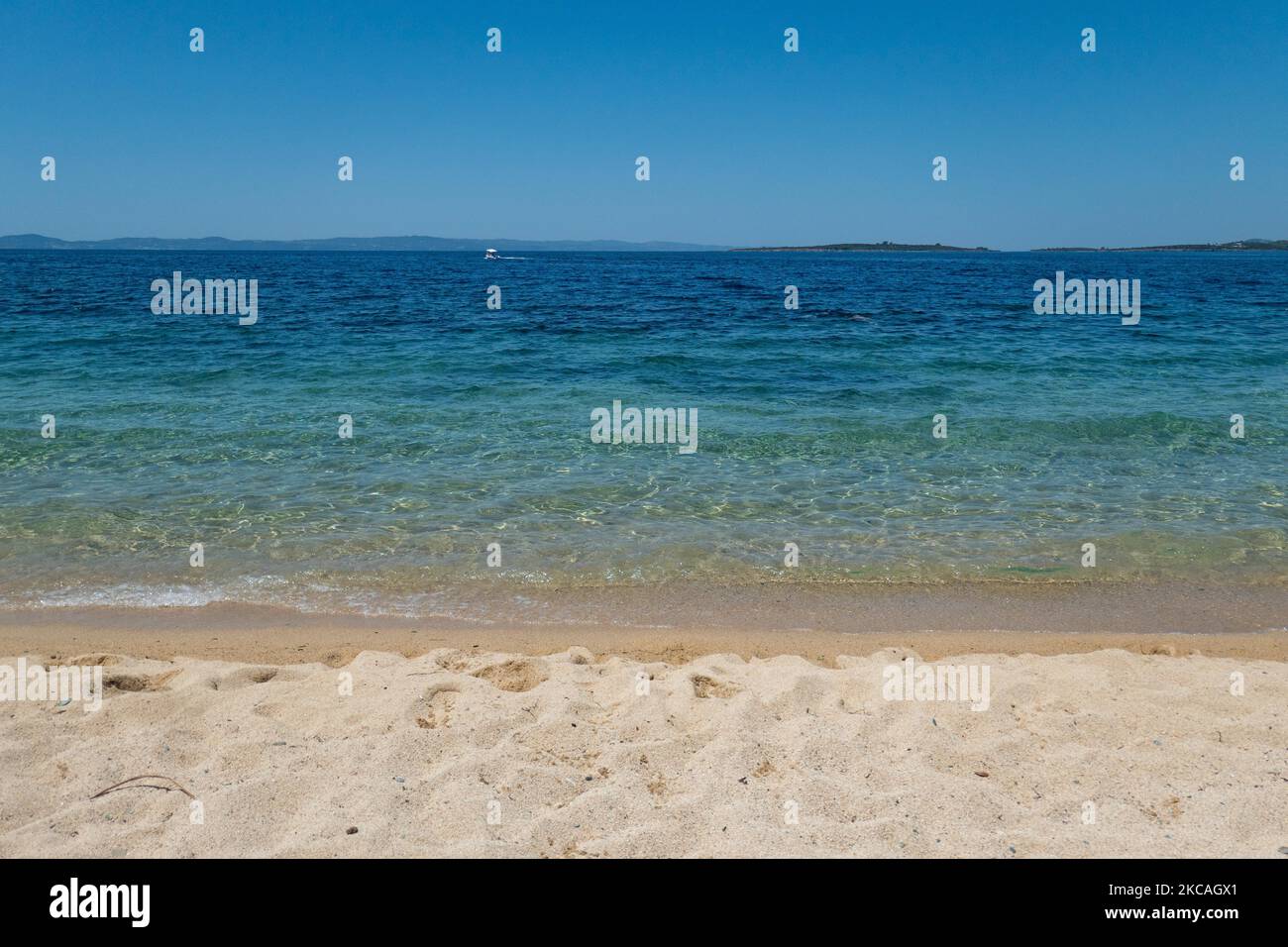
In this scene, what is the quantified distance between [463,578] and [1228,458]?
10.9 meters

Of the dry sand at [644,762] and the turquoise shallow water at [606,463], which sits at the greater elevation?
the turquoise shallow water at [606,463]

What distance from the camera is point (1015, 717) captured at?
490 cm

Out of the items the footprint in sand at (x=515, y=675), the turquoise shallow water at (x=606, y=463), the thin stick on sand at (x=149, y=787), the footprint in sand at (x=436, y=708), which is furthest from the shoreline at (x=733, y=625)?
the thin stick on sand at (x=149, y=787)

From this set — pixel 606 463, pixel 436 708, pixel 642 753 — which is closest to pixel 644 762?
pixel 642 753

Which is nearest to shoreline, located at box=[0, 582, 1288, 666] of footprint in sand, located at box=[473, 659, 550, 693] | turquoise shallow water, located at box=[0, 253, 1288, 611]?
turquoise shallow water, located at box=[0, 253, 1288, 611]

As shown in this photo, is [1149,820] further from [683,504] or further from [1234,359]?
[1234,359]

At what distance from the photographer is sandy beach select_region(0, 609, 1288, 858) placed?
3.66 m

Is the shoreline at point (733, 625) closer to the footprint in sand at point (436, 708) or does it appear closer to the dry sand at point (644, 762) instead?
the dry sand at point (644, 762)

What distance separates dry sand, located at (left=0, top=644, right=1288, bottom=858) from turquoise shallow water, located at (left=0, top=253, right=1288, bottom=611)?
2.19 m

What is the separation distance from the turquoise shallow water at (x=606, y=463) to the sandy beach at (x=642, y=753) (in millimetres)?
1762

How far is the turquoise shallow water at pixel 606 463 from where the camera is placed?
26.0 feet

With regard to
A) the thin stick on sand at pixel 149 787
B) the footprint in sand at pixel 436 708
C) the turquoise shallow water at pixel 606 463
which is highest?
the turquoise shallow water at pixel 606 463

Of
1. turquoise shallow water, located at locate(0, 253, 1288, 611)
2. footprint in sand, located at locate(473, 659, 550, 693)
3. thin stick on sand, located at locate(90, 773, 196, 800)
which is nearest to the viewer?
thin stick on sand, located at locate(90, 773, 196, 800)

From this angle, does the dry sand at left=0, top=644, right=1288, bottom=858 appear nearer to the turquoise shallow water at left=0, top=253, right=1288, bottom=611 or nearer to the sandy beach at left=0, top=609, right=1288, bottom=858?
the sandy beach at left=0, top=609, right=1288, bottom=858
